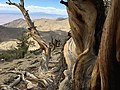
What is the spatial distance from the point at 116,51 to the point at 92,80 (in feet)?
1.68

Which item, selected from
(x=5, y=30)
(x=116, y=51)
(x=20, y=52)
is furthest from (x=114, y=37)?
(x=5, y=30)

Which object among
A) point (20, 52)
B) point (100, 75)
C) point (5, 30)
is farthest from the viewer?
point (5, 30)

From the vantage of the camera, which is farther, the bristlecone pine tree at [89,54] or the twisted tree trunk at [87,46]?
the twisted tree trunk at [87,46]

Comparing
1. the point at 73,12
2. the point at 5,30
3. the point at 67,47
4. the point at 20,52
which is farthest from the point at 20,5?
the point at 5,30

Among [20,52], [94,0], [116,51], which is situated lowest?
[20,52]

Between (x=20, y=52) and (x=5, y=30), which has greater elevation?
(x=20, y=52)

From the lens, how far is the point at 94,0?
310cm

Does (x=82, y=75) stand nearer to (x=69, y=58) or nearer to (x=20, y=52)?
(x=69, y=58)

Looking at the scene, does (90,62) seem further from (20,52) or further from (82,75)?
(20,52)

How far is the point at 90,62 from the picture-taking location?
3.16 metres

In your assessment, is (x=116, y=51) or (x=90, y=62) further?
(x=90, y=62)

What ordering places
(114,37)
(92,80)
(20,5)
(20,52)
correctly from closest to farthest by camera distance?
(114,37) → (92,80) → (20,5) → (20,52)

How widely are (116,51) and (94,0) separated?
28.5 inches

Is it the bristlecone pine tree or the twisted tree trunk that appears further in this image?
the twisted tree trunk
